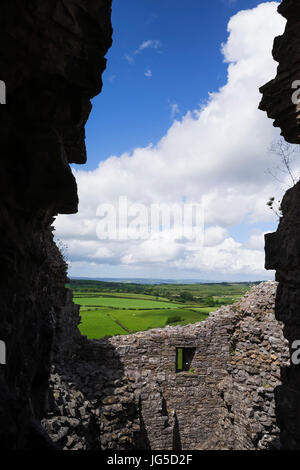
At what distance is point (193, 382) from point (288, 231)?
1209 cm

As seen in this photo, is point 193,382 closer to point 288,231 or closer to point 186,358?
point 186,358

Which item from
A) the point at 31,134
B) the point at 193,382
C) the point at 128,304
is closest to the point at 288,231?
the point at 31,134

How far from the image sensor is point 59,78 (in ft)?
14.4

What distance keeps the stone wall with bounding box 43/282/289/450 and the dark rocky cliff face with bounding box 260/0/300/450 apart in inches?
280

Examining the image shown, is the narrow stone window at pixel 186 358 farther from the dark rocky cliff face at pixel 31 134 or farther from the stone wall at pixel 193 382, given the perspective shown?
the dark rocky cliff face at pixel 31 134

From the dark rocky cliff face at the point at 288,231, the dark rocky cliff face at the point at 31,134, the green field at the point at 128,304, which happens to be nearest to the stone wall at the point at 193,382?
the dark rocky cliff face at the point at 288,231

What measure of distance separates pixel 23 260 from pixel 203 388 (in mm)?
14736

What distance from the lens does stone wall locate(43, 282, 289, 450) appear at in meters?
12.1

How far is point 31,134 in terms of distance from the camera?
448cm

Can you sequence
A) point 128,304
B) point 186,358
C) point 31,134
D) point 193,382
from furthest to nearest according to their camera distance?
point 128,304 < point 186,358 < point 193,382 < point 31,134

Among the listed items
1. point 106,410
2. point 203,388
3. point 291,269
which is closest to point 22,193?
point 291,269
